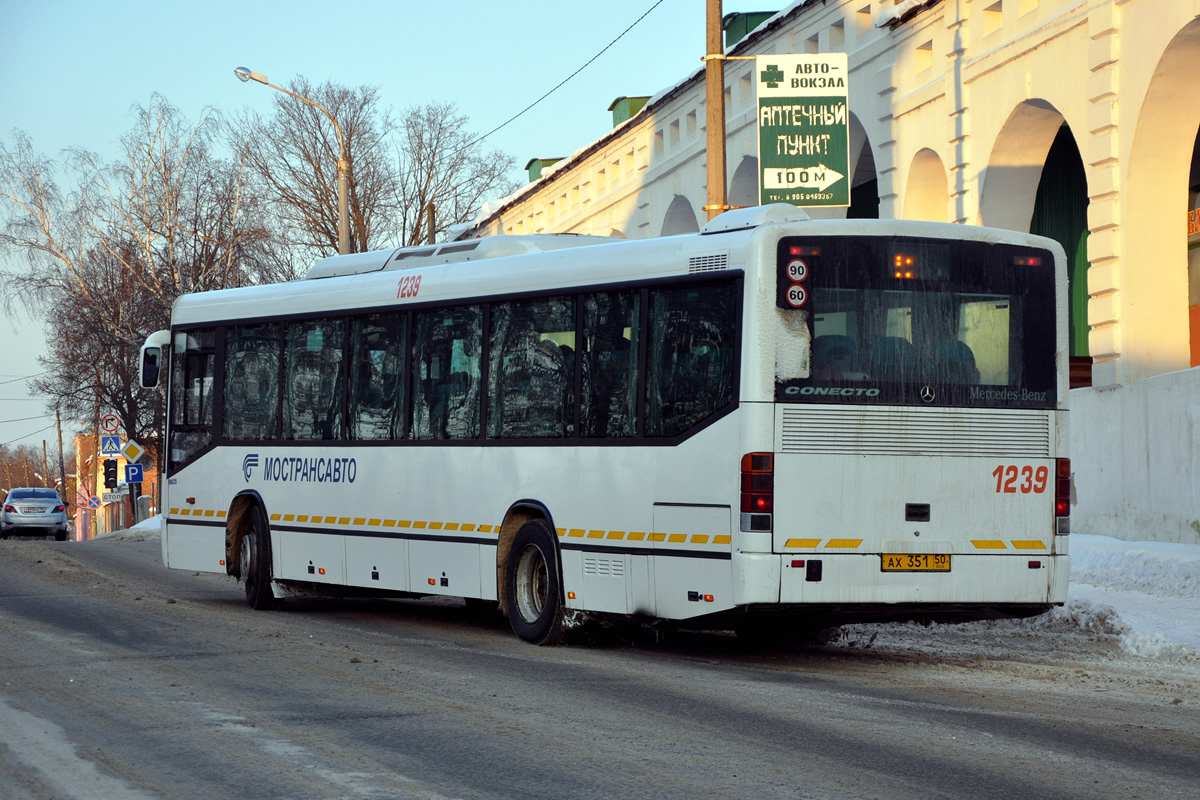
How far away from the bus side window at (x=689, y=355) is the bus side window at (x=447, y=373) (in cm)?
210

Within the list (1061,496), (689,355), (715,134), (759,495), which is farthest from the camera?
(715,134)

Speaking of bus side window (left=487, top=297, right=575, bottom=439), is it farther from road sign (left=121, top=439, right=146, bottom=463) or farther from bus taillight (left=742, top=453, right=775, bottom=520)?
road sign (left=121, top=439, right=146, bottom=463)

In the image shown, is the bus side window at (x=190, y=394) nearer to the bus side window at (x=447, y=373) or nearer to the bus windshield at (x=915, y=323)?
the bus side window at (x=447, y=373)

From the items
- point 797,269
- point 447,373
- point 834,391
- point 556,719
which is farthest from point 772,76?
point 556,719

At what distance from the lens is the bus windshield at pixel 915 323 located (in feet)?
33.8

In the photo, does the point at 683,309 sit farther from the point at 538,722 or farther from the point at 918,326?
the point at 538,722

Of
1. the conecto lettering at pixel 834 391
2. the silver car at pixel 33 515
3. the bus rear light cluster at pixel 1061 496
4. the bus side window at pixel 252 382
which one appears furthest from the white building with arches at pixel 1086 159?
the silver car at pixel 33 515

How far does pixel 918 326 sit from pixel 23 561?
15.5 meters

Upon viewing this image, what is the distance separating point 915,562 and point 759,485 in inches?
45.4

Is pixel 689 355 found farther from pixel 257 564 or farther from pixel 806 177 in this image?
pixel 806 177

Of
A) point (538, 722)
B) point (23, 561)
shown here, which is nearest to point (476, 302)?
point (538, 722)

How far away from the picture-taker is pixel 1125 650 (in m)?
11.9

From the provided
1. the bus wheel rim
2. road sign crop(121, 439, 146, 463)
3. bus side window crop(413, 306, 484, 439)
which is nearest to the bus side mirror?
bus side window crop(413, 306, 484, 439)

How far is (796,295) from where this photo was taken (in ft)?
33.8
